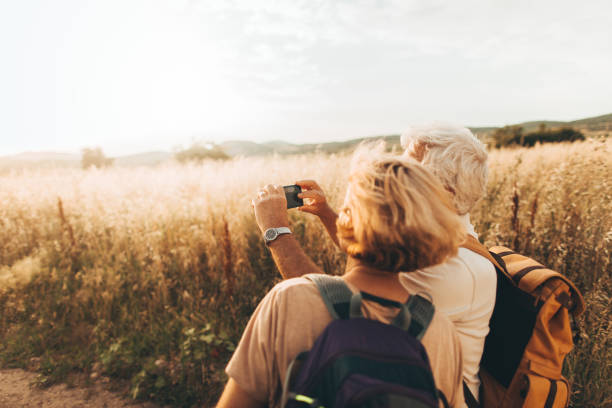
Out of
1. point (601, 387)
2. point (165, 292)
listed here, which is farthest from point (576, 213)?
point (165, 292)

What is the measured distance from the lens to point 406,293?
94 cm

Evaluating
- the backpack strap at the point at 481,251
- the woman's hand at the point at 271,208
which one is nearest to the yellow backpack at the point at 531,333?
the backpack strap at the point at 481,251

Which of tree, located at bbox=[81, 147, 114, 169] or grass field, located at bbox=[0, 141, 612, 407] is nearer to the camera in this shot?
grass field, located at bbox=[0, 141, 612, 407]

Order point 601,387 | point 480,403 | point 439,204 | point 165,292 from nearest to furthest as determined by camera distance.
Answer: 1. point 439,204
2. point 480,403
3. point 601,387
4. point 165,292

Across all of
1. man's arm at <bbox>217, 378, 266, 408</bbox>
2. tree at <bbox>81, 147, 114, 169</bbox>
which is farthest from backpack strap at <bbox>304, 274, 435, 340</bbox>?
tree at <bbox>81, 147, 114, 169</bbox>

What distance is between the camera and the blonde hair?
0.82 m

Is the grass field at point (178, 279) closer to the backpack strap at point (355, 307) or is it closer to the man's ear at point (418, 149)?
the man's ear at point (418, 149)

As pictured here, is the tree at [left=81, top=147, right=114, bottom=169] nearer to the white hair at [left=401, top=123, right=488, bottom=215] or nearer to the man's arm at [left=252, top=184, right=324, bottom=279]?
the man's arm at [left=252, top=184, right=324, bottom=279]

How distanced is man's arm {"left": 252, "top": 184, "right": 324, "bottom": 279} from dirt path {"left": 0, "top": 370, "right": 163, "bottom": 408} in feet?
6.30

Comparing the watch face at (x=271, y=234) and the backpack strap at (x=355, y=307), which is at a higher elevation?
the watch face at (x=271, y=234)

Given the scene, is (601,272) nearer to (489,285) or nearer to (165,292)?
(489,285)

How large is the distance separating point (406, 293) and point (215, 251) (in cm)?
319

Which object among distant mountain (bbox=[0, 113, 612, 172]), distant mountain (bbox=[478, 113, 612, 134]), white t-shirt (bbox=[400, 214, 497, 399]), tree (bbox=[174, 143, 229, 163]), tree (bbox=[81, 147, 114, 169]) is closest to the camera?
white t-shirt (bbox=[400, 214, 497, 399])

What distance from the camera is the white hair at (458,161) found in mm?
1384
